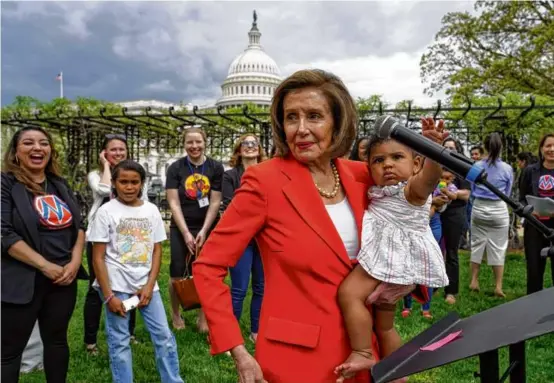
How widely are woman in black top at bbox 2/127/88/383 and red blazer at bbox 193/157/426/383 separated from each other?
212cm

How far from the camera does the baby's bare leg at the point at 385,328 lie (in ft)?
6.48

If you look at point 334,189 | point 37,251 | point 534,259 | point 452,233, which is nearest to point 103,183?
point 37,251

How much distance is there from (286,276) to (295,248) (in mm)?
110

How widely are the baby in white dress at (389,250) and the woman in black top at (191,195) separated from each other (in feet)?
12.4

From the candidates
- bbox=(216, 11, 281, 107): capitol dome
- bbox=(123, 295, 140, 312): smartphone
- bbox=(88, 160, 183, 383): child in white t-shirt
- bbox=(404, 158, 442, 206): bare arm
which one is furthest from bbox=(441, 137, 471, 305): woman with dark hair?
bbox=(216, 11, 281, 107): capitol dome

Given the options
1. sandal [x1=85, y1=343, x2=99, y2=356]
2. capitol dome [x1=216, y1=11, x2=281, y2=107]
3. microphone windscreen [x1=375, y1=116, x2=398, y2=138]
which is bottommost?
sandal [x1=85, y1=343, x2=99, y2=356]

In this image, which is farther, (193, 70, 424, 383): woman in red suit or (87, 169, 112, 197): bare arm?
(87, 169, 112, 197): bare arm

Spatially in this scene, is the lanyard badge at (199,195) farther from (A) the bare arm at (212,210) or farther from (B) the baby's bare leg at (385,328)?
(B) the baby's bare leg at (385,328)

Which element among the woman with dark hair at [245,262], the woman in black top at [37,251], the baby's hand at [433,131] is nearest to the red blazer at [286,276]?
the baby's hand at [433,131]

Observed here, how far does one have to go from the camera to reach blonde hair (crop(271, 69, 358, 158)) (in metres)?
1.93

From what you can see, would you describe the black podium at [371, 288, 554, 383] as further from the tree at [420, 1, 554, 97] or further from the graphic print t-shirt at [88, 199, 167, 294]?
the tree at [420, 1, 554, 97]

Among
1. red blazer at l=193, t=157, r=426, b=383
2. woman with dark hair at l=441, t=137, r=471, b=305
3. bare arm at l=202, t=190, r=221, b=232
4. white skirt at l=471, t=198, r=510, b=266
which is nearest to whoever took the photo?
red blazer at l=193, t=157, r=426, b=383

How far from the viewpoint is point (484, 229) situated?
24.0 feet

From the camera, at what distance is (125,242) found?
4.02 meters
